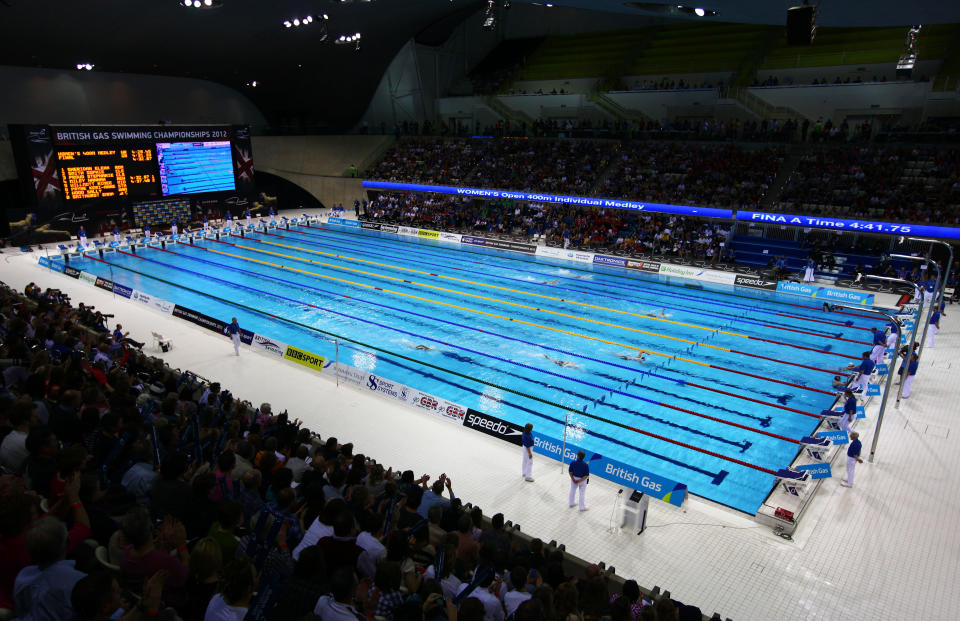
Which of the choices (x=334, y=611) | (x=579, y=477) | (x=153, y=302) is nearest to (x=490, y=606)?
(x=334, y=611)

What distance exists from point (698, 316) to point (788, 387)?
5.27m

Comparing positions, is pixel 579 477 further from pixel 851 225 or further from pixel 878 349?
pixel 851 225

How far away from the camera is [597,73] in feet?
120

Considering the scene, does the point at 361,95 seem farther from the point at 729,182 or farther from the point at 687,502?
the point at 687,502

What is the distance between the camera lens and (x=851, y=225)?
72.3 ft

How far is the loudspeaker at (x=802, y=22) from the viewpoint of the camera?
9195mm

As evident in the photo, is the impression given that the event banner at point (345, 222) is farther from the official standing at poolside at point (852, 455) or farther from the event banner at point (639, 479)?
the official standing at poolside at point (852, 455)

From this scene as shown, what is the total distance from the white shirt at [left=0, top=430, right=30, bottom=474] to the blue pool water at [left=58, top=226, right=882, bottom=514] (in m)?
7.90

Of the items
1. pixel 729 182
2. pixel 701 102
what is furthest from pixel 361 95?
pixel 729 182

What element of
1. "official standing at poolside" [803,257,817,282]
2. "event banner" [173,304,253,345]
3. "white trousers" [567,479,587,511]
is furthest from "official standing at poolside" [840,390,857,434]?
"event banner" [173,304,253,345]

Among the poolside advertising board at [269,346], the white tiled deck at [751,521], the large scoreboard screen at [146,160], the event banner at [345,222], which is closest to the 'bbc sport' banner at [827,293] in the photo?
the white tiled deck at [751,521]

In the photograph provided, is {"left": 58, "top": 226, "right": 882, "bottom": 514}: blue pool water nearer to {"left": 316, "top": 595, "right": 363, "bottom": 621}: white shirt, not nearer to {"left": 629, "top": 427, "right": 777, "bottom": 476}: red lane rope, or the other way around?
{"left": 629, "top": 427, "right": 777, "bottom": 476}: red lane rope

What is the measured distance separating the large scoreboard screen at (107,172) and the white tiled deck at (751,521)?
21457mm

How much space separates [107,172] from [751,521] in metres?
31.2
